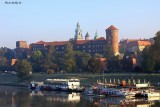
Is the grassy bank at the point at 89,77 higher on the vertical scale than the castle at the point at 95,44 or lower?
lower

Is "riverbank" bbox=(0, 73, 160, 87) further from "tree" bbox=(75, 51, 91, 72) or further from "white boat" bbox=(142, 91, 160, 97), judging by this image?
"white boat" bbox=(142, 91, 160, 97)

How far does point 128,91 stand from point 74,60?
5081 centimetres

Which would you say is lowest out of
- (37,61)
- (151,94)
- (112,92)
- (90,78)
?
(151,94)

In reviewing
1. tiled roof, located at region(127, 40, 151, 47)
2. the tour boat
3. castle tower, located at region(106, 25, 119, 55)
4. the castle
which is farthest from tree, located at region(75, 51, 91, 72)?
tiled roof, located at region(127, 40, 151, 47)

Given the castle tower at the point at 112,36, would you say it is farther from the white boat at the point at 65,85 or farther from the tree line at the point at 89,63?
the white boat at the point at 65,85

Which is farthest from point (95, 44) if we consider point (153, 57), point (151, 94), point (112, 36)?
point (151, 94)

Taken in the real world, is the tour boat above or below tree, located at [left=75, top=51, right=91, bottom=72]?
below

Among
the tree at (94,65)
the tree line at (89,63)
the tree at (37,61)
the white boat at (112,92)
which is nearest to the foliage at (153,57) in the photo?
the tree line at (89,63)

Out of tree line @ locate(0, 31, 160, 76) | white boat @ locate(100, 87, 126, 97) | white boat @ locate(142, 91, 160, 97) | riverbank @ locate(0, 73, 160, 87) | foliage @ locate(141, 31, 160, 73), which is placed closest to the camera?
white boat @ locate(142, 91, 160, 97)

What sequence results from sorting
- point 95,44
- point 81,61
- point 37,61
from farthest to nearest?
point 95,44, point 37,61, point 81,61

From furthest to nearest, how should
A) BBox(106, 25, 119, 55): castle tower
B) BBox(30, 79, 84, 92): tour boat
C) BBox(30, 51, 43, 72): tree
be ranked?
BBox(106, 25, 119, 55): castle tower → BBox(30, 51, 43, 72): tree → BBox(30, 79, 84, 92): tour boat

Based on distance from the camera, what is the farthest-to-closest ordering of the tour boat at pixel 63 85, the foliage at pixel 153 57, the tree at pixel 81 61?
the tree at pixel 81 61
the foliage at pixel 153 57
the tour boat at pixel 63 85

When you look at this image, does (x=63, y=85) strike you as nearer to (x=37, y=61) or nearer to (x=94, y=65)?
Answer: (x=94, y=65)

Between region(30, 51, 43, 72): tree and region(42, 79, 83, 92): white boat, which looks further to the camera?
region(30, 51, 43, 72): tree
